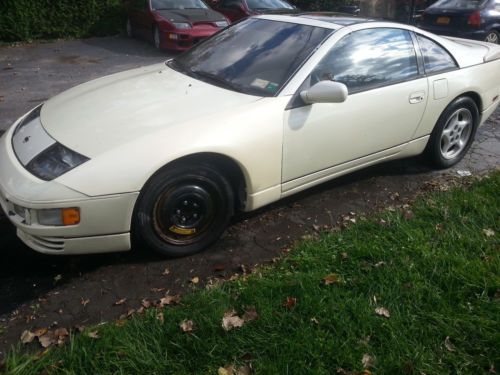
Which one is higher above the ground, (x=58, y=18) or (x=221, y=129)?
(x=221, y=129)

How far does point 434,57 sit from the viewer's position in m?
4.26

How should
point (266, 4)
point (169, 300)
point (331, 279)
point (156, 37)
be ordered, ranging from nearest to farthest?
point (169, 300)
point (331, 279)
point (156, 37)
point (266, 4)

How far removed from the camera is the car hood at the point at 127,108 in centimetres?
298

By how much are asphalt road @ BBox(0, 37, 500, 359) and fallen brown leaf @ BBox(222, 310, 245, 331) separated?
0.40 meters

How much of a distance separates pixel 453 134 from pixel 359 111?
58.3 inches

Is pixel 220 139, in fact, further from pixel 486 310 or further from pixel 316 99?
pixel 486 310

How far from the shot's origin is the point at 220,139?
3059 mm

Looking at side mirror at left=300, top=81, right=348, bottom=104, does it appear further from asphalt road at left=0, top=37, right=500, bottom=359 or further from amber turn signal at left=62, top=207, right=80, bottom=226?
amber turn signal at left=62, top=207, right=80, bottom=226

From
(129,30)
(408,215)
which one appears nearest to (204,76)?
(408,215)

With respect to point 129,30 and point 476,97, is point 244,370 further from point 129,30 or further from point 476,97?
point 129,30

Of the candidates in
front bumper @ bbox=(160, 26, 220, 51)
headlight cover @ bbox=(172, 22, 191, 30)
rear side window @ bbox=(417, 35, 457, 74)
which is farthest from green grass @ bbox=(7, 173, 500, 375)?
headlight cover @ bbox=(172, 22, 191, 30)

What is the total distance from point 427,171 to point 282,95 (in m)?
2.07

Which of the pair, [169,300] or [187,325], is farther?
[169,300]

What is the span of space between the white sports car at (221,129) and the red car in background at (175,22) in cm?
599
